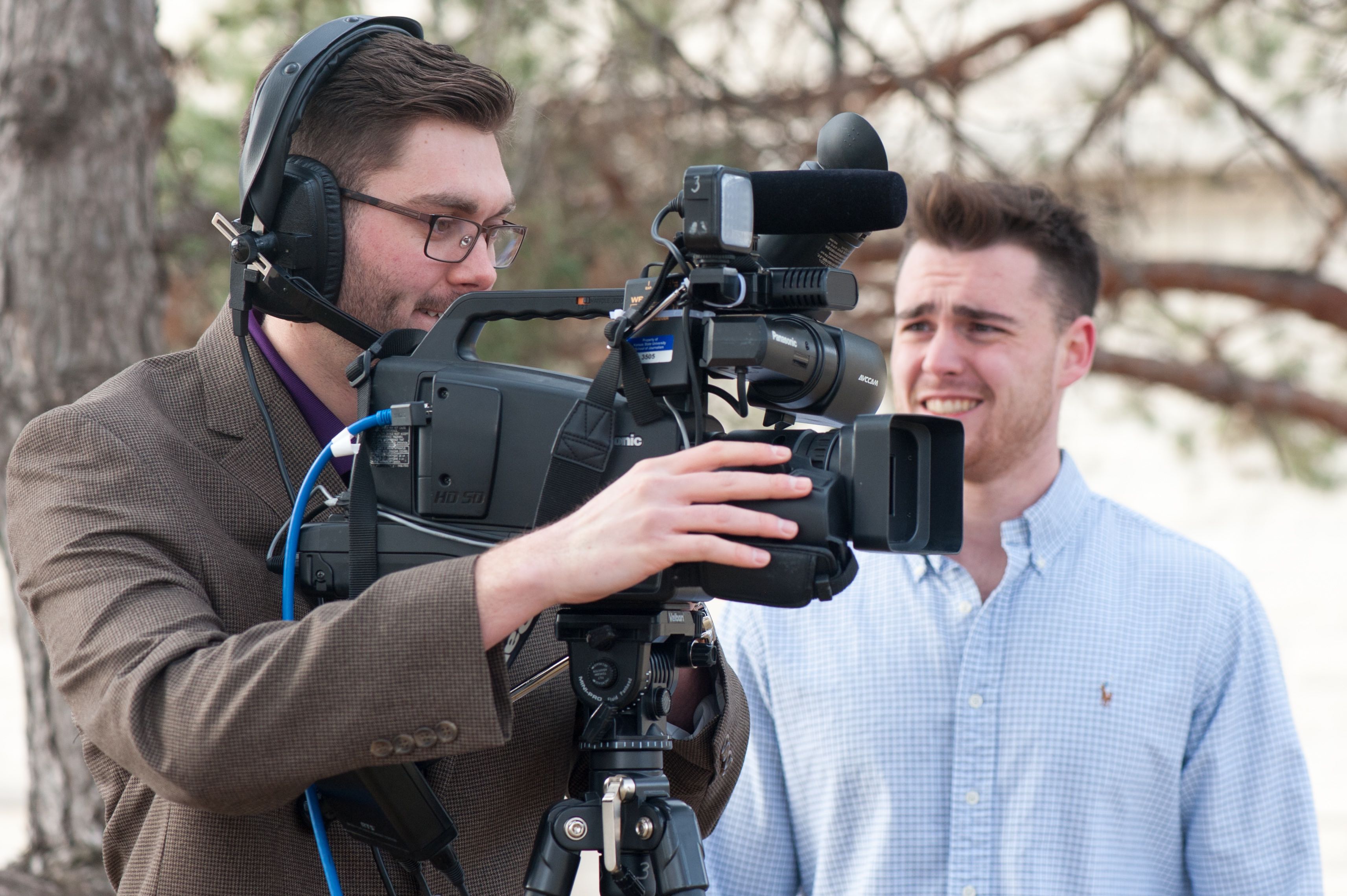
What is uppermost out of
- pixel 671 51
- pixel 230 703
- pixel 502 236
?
pixel 671 51

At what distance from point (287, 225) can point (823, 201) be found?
705 mm

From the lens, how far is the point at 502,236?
11.2ft

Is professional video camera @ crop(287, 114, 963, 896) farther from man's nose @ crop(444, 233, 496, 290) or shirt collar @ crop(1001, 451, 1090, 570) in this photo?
shirt collar @ crop(1001, 451, 1090, 570)

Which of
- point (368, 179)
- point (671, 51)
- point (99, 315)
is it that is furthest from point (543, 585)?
point (671, 51)

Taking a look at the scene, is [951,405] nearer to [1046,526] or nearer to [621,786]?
[1046,526]

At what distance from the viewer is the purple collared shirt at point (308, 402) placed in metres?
1.85

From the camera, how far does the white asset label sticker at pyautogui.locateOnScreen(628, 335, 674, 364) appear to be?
152cm

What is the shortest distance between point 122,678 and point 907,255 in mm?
1863

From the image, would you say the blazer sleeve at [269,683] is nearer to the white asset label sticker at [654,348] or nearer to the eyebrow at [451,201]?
the white asset label sticker at [654,348]

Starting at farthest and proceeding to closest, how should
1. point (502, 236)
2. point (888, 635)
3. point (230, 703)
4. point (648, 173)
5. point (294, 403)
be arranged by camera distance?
point (648, 173)
point (502, 236)
point (888, 635)
point (294, 403)
point (230, 703)

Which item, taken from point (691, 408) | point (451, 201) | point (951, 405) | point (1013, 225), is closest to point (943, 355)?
point (951, 405)

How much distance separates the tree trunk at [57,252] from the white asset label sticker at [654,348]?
1811mm

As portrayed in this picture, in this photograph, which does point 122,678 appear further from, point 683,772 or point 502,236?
point 502,236

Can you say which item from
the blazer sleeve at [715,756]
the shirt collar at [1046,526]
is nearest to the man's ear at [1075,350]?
the shirt collar at [1046,526]
